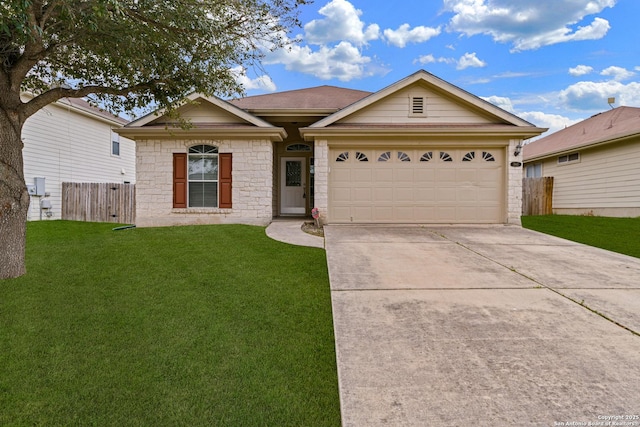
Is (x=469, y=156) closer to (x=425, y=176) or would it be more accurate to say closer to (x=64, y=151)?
(x=425, y=176)

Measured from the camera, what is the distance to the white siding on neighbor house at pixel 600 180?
13.0 meters

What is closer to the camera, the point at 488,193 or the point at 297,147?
the point at 488,193

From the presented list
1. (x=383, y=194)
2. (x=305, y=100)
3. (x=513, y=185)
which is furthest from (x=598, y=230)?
(x=305, y=100)

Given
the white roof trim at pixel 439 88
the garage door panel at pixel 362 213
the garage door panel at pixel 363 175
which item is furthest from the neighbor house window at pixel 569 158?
the garage door panel at pixel 362 213

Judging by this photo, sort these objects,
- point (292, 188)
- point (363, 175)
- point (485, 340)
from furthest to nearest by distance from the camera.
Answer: point (292, 188), point (363, 175), point (485, 340)

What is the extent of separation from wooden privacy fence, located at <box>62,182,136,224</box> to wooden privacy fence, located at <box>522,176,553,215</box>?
55.0 ft

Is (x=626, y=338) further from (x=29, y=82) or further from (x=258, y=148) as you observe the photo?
(x=29, y=82)

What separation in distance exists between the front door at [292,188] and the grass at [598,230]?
7413 millimetres

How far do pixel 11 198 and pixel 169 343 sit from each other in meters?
3.76

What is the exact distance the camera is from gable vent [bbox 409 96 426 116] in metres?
10.5

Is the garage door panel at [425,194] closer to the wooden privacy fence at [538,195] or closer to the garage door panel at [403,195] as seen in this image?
the garage door panel at [403,195]

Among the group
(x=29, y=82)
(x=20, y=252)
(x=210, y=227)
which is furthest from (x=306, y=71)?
(x=20, y=252)

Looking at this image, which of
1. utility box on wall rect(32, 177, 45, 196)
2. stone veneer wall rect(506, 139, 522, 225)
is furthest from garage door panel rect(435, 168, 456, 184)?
utility box on wall rect(32, 177, 45, 196)

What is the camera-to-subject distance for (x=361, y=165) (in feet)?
34.2
